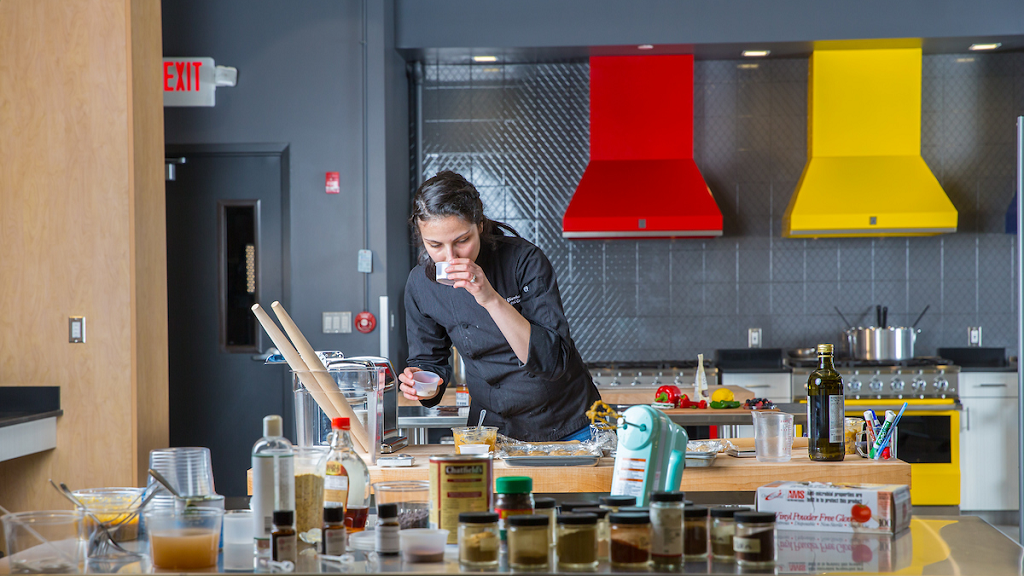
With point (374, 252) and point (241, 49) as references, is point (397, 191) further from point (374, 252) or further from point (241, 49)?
point (241, 49)

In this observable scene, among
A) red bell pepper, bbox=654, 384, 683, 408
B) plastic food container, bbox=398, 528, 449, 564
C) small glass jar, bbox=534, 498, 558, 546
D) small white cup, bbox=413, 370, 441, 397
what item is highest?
small white cup, bbox=413, 370, 441, 397

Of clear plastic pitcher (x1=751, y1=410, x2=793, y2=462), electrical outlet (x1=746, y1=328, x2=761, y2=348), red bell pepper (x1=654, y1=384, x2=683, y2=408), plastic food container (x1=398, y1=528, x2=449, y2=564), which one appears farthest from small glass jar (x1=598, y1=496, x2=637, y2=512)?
electrical outlet (x1=746, y1=328, x2=761, y2=348)

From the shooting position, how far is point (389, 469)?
1827 millimetres

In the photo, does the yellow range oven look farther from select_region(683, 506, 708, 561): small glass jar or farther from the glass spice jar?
the glass spice jar

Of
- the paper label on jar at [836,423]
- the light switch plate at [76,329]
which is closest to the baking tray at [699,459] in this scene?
the paper label on jar at [836,423]

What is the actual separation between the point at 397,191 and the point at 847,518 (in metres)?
4.02

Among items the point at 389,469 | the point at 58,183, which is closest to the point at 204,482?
the point at 389,469

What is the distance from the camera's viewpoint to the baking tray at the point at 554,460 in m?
1.84

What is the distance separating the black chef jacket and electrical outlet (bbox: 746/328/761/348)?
3.24 m

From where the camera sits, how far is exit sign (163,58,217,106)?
4.71 m

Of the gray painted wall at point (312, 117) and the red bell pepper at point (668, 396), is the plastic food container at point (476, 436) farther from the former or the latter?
the gray painted wall at point (312, 117)

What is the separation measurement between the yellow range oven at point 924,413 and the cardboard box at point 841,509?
359 centimetres

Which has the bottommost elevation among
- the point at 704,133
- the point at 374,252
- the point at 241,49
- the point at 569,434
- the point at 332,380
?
the point at 569,434

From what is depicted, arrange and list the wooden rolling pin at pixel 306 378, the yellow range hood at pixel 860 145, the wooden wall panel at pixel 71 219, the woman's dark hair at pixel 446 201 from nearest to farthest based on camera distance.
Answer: the wooden rolling pin at pixel 306 378
the woman's dark hair at pixel 446 201
the wooden wall panel at pixel 71 219
the yellow range hood at pixel 860 145
